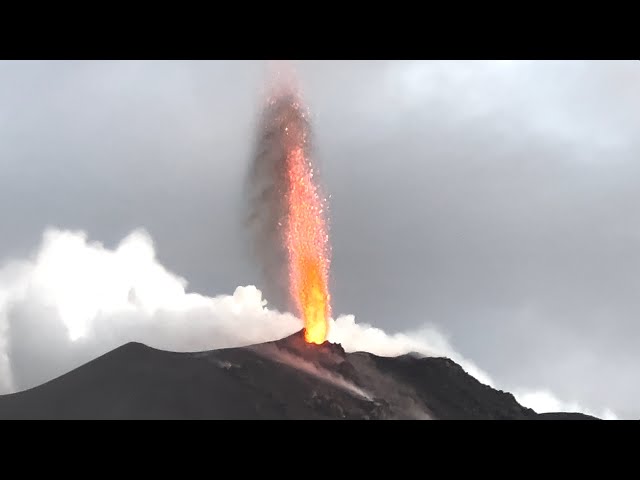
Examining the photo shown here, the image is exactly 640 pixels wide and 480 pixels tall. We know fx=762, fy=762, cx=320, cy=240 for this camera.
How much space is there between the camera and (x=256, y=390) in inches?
2625

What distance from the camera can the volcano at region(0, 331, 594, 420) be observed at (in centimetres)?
6378

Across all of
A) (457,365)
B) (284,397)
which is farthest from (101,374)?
(457,365)

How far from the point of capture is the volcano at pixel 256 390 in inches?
2511
